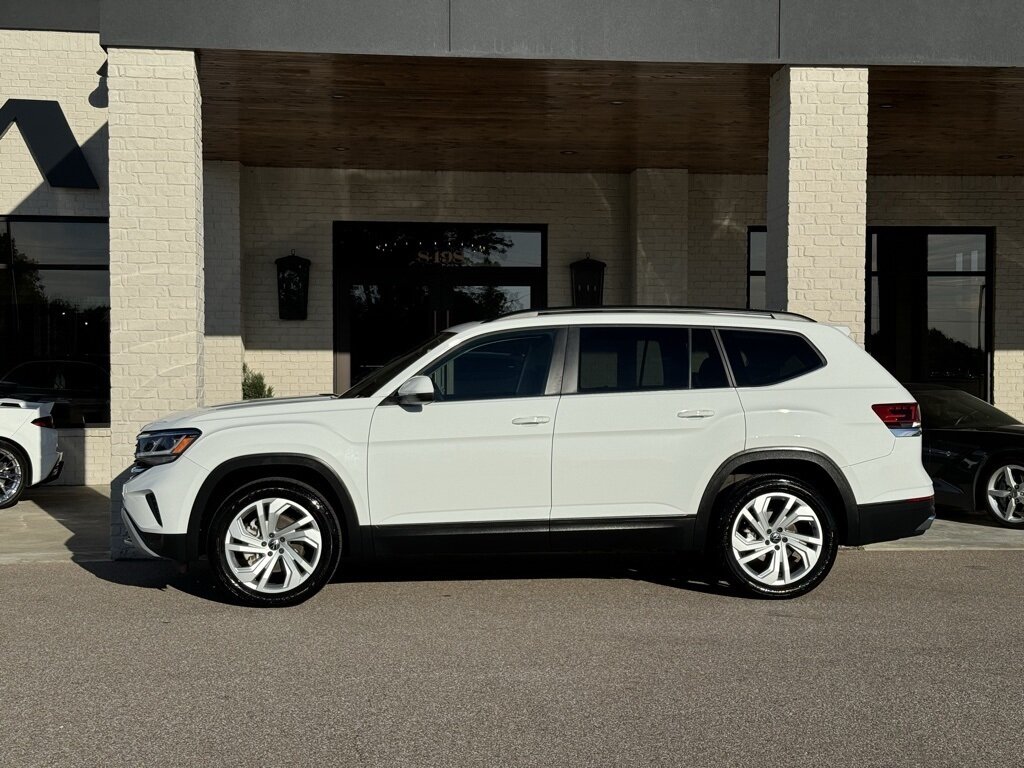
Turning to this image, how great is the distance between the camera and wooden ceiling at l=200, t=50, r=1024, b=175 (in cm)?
1067

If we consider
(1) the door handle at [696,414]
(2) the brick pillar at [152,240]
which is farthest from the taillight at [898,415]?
(2) the brick pillar at [152,240]

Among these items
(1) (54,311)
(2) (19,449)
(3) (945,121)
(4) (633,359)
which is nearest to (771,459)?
(4) (633,359)

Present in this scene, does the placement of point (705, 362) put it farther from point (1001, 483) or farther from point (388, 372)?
point (1001, 483)

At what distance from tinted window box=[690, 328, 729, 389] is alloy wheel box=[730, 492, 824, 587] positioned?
807mm

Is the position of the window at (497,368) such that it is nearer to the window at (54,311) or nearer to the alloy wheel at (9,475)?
the alloy wheel at (9,475)

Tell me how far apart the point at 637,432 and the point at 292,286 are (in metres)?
10.2

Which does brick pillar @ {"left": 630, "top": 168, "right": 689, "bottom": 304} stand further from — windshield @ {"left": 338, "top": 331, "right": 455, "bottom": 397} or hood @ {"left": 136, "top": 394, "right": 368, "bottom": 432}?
hood @ {"left": 136, "top": 394, "right": 368, "bottom": 432}

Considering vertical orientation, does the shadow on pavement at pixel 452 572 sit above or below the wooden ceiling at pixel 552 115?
below

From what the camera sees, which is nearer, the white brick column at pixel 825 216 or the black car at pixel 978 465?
the white brick column at pixel 825 216

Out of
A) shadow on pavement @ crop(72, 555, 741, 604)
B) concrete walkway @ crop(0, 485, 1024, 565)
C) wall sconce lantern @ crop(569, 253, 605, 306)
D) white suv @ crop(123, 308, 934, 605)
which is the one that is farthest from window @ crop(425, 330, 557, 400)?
wall sconce lantern @ crop(569, 253, 605, 306)

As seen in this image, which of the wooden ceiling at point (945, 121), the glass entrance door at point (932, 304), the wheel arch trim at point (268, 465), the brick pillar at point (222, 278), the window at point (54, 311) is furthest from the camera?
the glass entrance door at point (932, 304)

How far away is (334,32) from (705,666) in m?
6.46

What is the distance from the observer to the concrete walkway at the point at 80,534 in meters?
9.38

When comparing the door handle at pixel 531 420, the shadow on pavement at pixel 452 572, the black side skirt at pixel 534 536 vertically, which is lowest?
the shadow on pavement at pixel 452 572
